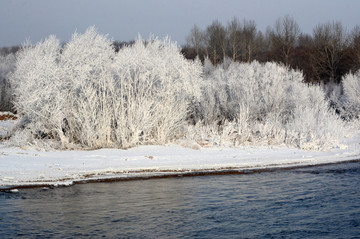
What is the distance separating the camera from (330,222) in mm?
11125

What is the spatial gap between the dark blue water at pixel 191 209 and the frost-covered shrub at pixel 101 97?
23.0 feet

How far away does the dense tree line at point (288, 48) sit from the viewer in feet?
186

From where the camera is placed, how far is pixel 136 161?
19547mm

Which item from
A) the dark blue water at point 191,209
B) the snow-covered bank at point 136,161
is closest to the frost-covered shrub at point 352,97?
the snow-covered bank at point 136,161

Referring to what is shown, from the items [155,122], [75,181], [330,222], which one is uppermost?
[155,122]

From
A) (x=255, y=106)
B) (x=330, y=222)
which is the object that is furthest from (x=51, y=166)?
(x=255, y=106)

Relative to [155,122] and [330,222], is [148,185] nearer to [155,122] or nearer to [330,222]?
[330,222]

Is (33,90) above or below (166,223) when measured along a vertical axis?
above

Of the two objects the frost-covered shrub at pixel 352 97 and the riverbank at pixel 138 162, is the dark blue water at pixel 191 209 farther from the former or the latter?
the frost-covered shrub at pixel 352 97

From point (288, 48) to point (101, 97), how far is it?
4345cm

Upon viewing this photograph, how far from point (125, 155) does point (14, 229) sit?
1024cm

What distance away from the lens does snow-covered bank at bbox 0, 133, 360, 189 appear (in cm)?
1637

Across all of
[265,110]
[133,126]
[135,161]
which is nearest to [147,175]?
[135,161]

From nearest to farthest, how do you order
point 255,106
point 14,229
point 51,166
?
point 14,229, point 51,166, point 255,106
